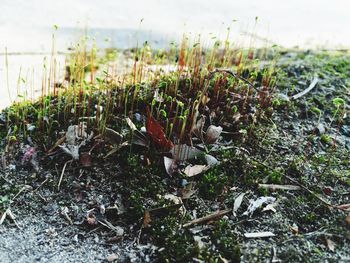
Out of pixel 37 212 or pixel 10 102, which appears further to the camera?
pixel 10 102

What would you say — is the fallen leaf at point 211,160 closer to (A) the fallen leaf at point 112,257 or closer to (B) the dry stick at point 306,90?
(A) the fallen leaf at point 112,257

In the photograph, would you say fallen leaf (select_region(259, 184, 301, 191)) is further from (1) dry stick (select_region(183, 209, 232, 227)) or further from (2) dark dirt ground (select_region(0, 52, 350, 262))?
(1) dry stick (select_region(183, 209, 232, 227))

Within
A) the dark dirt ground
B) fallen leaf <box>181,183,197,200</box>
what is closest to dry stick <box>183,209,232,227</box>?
the dark dirt ground

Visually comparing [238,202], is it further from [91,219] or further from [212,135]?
[91,219]

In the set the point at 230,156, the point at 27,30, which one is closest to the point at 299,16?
the point at 27,30

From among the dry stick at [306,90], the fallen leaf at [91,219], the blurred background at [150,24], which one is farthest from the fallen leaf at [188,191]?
the blurred background at [150,24]

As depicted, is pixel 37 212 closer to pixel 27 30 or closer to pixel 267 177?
pixel 267 177
